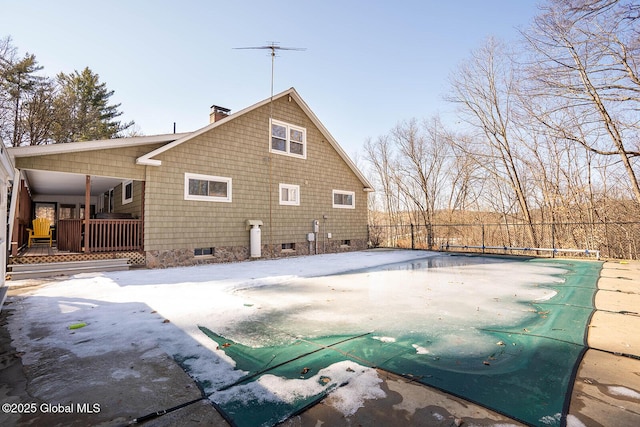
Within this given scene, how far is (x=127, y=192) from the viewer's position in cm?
1079

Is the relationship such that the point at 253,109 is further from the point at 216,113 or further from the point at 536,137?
the point at 536,137

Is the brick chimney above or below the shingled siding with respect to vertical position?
above

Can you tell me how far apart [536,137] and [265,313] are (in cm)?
1586

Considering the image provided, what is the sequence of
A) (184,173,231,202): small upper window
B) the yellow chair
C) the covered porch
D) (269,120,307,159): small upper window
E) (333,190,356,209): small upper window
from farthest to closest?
(333,190,356,209): small upper window
(269,120,307,159): small upper window
the yellow chair
(184,173,231,202): small upper window
the covered porch

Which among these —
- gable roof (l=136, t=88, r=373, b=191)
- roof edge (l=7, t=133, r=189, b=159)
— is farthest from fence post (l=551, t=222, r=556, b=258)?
roof edge (l=7, t=133, r=189, b=159)

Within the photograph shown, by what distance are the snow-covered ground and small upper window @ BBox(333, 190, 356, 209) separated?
24.0 ft

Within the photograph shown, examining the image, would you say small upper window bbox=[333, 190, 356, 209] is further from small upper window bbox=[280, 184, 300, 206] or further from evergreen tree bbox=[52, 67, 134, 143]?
evergreen tree bbox=[52, 67, 134, 143]

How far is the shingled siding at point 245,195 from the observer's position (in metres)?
9.27

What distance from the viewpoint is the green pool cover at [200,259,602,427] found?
194 centimetres

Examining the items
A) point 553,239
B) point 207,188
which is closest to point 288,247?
point 207,188

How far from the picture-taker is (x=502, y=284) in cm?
631

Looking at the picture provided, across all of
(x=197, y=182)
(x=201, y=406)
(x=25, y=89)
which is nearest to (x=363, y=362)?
(x=201, y=406)

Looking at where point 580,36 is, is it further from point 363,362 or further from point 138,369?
point 138,369

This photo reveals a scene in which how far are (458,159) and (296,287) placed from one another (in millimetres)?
15292
